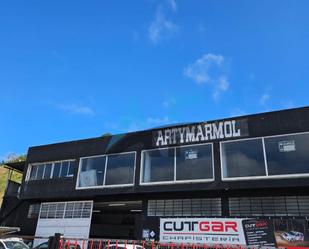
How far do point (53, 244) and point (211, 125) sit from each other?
9777 millimetres

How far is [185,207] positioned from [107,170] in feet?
16.0

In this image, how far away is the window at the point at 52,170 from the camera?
20.4 metres

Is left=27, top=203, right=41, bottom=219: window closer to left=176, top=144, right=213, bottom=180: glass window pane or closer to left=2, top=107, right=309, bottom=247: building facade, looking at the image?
left=2, top=107, right=309, bottom=247: building facade

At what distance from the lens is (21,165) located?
83.8ft

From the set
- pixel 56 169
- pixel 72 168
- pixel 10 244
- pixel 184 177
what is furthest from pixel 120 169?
pixel 10 244

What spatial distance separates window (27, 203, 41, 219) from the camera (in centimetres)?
2175

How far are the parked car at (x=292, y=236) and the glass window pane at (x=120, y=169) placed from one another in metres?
7.77

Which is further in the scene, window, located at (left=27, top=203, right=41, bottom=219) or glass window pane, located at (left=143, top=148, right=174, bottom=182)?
window, located at (left=27, top=203, right=41, bottom=219)

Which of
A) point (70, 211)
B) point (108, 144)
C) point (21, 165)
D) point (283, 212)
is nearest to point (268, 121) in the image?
point (283, 212)

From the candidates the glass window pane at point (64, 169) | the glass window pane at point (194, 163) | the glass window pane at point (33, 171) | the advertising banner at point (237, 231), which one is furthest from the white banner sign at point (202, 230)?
the glass window pane at point (33, 171)

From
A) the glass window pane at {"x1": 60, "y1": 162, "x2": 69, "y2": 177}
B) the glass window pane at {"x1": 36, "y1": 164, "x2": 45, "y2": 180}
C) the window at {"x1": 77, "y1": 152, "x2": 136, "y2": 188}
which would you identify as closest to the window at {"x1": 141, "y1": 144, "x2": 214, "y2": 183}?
the window at {"x1": 77, "y1": 152, "x2": 136, "y2": 188}

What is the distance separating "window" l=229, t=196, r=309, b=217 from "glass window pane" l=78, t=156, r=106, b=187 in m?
7.32

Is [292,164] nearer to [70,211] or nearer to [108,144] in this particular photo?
[108,144]

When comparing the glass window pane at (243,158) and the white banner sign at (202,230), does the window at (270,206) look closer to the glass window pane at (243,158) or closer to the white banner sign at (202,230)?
the white banner sign at (202,230)
